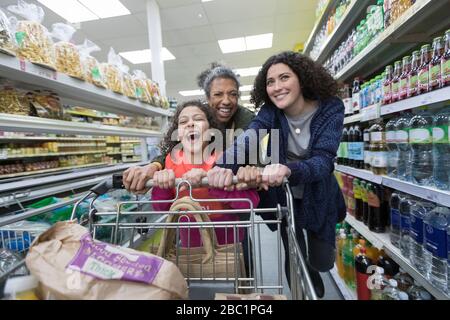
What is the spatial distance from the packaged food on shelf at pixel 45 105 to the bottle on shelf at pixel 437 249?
2.00 metres

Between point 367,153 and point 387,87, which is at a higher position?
point 387,87

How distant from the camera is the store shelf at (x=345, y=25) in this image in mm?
1795

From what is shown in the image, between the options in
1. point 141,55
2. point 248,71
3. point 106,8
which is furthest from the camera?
point 248,71

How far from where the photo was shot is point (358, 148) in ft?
5.94

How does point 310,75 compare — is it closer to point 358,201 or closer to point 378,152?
point 378,152

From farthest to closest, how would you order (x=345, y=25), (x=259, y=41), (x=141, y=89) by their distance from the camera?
(x=259, y=41) < (x=141, y=89) < (x=345, y=25)

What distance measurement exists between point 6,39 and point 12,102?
0.34 m

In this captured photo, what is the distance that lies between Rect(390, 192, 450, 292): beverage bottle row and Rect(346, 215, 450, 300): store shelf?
22 millimetres

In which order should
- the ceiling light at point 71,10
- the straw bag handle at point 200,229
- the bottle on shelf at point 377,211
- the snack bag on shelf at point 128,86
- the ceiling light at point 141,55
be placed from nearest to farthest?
the straw bag handle at point 200,229
the bottle on shelf at point 377,211
the snack bag on shelf at point 128,86
the ceiling light at point 71,10
the ceiling light at point 141,55

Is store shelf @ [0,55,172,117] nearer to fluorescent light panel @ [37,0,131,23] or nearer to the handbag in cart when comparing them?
the handbag in cart

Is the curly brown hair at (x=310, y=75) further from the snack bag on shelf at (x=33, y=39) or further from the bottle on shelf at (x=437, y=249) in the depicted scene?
the snack bag on shelf at (x=33, y=39)

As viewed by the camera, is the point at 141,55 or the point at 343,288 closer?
the point at 343,288

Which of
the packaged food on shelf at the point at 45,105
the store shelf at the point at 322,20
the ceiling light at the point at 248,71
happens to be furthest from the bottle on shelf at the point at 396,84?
the ceiling light at the point at 248,71

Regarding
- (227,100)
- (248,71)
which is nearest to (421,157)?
(227,100)
